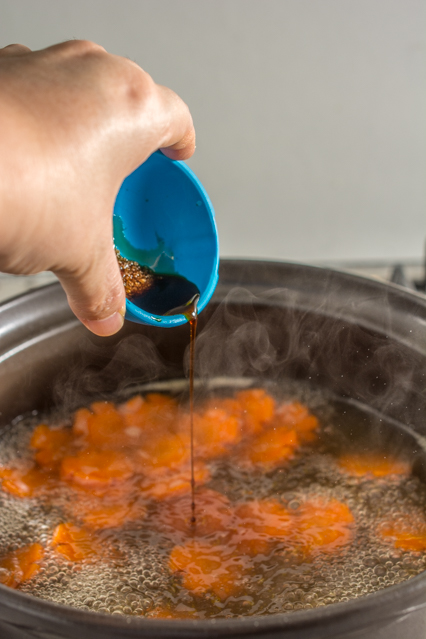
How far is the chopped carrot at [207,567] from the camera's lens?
36.7 inches

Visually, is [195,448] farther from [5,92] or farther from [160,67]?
[160,67]

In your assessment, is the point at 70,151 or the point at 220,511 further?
the point at 220,511

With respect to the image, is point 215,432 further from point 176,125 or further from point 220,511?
point 176,125

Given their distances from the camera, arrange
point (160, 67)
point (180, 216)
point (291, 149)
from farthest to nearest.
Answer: point (291, 149) < point (160, 67) < point (180, 216)

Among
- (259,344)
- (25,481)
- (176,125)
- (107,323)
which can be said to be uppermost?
(176,125)

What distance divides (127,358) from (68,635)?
2.83 ft

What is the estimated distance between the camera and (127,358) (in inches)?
55.7

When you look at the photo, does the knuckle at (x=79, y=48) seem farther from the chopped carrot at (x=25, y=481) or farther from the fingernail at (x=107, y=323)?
the chopped carrot at (x=25, y=481)

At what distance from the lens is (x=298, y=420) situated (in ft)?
4.37

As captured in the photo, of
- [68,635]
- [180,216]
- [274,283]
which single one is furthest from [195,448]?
[68,635]

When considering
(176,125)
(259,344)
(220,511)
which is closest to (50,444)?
(220,511)

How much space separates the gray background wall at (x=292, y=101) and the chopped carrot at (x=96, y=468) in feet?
4.60

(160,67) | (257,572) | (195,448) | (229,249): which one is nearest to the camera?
(257,572)

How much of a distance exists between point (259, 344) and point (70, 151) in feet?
2.89
